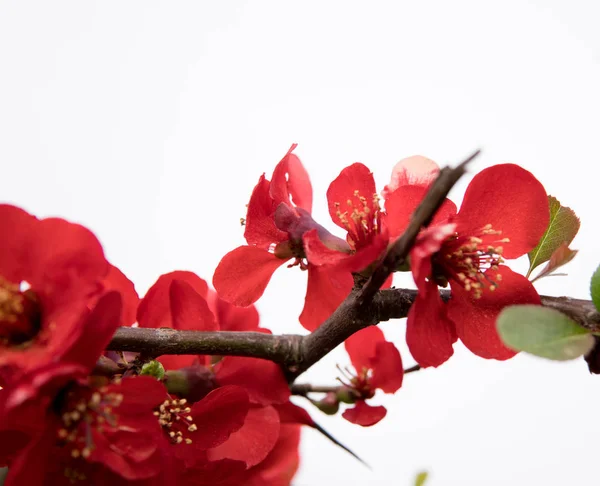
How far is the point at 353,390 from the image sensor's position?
19.6 inches

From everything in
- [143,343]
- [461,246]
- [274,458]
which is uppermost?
[461,246]

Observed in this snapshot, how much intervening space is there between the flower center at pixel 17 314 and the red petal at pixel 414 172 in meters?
0.26

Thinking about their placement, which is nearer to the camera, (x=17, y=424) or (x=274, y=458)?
(x=17, y=424)

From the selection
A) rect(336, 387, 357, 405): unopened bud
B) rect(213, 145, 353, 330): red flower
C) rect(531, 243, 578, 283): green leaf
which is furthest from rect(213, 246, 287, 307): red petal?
rect(531, 243, 578, 283): green leaf

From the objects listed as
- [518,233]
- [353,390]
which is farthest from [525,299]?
[353,390]

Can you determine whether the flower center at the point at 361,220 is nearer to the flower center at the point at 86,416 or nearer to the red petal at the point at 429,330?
the red petal at the point at 429,330

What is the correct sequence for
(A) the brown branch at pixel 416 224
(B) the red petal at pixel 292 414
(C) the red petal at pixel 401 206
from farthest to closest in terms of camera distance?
(B) the red petal at pixel 292 414
(C) the red petal at pixel 401 206
(A) the brown branch at pixel 416 224

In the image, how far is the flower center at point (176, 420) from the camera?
0.43 metres

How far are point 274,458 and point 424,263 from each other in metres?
0.25

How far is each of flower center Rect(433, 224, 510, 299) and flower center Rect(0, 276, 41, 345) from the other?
253mm

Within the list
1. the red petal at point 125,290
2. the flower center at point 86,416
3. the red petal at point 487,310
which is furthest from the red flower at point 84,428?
the red petal at point 487,310

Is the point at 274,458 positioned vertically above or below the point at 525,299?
below

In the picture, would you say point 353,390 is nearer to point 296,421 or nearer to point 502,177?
point 296,421

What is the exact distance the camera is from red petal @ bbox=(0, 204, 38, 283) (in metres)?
0.36
